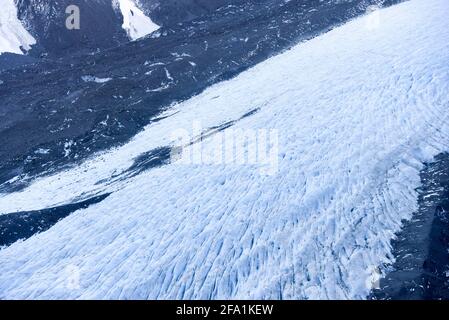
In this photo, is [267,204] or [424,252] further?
[267,204]

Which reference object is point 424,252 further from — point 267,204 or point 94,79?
point 94,79

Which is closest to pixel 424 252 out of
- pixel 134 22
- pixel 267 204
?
pixel 267 204

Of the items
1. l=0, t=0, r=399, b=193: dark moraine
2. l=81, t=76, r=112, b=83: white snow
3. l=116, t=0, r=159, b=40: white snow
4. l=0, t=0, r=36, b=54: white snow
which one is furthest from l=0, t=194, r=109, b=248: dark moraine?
l=116, t=0, r=159, b=40: white snow

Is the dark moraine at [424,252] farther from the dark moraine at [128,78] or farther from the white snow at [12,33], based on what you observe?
the white snow at [12,33]

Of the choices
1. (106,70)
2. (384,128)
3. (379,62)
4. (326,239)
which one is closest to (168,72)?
(106,70)

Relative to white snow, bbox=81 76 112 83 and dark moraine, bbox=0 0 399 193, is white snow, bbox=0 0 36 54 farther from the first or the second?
white snow, bbox=81 76 112 83

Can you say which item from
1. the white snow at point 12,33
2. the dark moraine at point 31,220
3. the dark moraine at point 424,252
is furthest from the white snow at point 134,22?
the dark moraine at point 424,252
